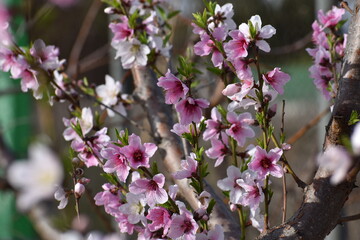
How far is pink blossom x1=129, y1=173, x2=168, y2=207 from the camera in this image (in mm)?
734

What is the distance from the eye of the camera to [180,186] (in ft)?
3.23

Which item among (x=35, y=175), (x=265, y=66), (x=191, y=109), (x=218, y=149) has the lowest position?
(x=265, y=66)

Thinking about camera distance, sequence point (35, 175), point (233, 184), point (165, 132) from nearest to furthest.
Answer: point (35, 175)
point (233, 184)
point (165, 132)

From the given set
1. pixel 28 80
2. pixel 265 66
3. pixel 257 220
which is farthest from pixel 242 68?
pixel 265 66

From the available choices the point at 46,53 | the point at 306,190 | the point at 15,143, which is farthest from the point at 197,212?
the point at 15,143

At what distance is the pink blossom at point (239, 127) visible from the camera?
33.0 inches

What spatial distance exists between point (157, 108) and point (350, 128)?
0.47 m

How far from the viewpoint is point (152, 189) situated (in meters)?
0.75

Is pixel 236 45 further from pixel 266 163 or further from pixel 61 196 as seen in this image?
pixel 61 196

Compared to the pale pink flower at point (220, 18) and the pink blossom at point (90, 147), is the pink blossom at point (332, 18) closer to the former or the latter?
the pale pink flower at point (220, 18)

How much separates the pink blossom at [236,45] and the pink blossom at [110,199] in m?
0.26

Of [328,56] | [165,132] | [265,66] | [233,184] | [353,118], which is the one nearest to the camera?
[353,118]

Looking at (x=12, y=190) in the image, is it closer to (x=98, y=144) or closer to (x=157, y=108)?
(x=98, y=144)

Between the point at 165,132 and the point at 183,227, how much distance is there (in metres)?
0.37
